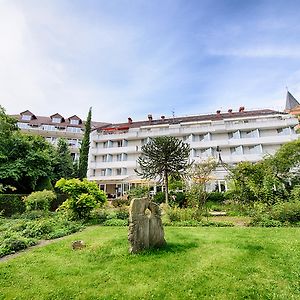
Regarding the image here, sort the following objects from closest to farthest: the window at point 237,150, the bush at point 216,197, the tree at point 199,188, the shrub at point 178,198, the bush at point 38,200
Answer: the tree at point 199,188 → the bush at point 38,200 → the bush at point 216,197 → the shrub at point 178,198 → the window at point 237,150

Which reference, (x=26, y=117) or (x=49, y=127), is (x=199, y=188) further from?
(x=26, y=117)

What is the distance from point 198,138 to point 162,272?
40.3 m

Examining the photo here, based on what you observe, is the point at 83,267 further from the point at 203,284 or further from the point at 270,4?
the point at 270,4

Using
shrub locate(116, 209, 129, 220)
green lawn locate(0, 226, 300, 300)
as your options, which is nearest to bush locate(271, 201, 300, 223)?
green lawn locate(0, 226, 300, 300)

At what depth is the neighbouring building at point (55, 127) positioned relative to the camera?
53.0m

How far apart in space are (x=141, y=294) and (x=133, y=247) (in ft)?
9.14

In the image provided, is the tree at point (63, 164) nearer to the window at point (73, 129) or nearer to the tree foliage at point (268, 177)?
the window at point (73, 129)

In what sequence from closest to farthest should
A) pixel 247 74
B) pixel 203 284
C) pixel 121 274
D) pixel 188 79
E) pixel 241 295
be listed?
pixel 241 295 < pixel 203 284 < pixel 121 274 < pixel 247 74 < pixel 188 79

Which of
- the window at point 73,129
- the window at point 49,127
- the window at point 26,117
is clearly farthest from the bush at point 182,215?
the window at point 26,117

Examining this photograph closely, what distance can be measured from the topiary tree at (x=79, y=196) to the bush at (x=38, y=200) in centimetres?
432

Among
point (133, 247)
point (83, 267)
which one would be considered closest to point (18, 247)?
point (83, 267)

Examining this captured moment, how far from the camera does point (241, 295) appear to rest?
4.91 metres

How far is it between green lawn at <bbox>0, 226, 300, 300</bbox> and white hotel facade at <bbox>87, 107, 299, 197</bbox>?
2784 centimetres

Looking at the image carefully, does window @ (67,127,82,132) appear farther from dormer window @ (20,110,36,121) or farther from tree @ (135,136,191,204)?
tree @ (135,136,191,204)
